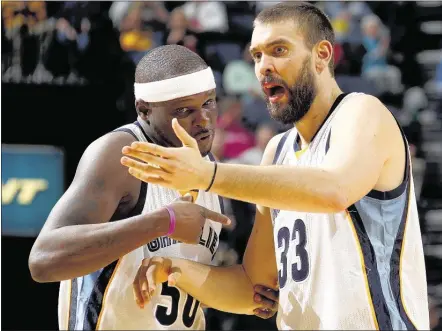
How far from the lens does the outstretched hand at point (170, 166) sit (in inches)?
117

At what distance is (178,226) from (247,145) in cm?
586

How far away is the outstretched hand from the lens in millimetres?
2975

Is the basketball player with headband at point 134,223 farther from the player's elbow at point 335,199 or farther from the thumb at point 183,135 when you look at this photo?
the player's elbow at point 335,199

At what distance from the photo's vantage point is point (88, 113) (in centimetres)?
904

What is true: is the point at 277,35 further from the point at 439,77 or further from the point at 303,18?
the point at 439,77

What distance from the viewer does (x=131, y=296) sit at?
3.82 meters

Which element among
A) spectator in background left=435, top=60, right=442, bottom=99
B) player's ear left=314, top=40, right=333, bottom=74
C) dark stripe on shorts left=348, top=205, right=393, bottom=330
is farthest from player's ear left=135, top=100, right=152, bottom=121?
spectator in background left=435, top=60, right=442, bottom=99

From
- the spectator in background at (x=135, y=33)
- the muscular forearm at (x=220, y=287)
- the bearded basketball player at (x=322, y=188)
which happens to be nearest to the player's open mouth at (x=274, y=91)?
the bearded basketball player at (x=322, y=188)

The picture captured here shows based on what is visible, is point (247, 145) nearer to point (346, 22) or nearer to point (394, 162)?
point (346, 22)

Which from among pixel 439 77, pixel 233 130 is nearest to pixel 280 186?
pixel 233 130

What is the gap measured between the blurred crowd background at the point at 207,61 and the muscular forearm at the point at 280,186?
5468 millimetres

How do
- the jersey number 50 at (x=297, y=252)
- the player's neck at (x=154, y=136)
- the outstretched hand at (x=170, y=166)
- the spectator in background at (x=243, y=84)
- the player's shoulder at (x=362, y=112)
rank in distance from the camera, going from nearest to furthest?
1. the outstretched hand at (x=170, y=166)
2. the player's shoulder at (x=362, y=112)
3. the jersey number 50 at (x=297, y=252)
4. the player's neck at (x=154, y=136)
5. the spectator in background at (x=243, y=84)

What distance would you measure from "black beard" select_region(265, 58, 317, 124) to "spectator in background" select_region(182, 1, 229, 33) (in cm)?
645

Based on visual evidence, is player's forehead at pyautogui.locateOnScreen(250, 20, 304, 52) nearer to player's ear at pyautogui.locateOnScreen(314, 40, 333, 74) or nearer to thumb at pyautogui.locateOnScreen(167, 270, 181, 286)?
player's ear at pyautogui.locateOnScreen(314, 40, 333, 74)
